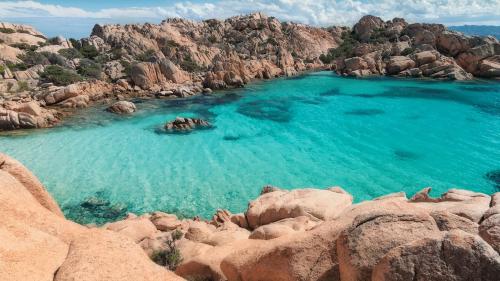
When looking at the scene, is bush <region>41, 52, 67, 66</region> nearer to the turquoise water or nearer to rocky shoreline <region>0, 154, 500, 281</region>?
the turquoise water

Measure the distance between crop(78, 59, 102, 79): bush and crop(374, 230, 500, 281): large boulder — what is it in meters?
60.8

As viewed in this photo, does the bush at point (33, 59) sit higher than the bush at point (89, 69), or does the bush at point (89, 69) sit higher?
the bush at point (33, 59)

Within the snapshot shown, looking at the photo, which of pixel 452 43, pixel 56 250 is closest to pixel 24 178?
pixel 56 250

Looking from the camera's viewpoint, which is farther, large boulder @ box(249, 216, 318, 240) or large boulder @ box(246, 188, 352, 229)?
large boulder @ box(246, 188, 352, 229)

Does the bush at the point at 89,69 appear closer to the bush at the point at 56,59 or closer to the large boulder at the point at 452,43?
the bush at the point at 56,59

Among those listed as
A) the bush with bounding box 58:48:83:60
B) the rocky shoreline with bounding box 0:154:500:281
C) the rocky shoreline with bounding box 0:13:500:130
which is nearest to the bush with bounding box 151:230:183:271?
the rocky shoreline with bounding box 0:154:500:281

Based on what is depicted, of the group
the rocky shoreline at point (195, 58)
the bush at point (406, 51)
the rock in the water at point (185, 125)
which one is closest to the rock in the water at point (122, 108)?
the rocky shoreline at point (195, 58)

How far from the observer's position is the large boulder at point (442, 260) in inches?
197

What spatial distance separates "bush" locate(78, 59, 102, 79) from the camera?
59.0 metres

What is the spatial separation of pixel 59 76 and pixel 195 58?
30.5 m

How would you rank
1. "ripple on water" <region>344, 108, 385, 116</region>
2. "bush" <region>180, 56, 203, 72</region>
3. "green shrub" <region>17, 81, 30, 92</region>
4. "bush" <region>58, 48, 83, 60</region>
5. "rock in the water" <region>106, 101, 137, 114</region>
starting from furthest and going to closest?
"bush" <region>180, 56, 203, 72</region>
"bush" <region>58, 48, 83, 60</region>
"green shrub" <region>17, 81, 30, 92</region>
"ripple on water" <region>344, 108, 385, 116</region>
"rock in the water" <region>106, 101, 137, 114</region>

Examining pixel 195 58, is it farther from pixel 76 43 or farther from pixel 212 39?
pixel 76 43

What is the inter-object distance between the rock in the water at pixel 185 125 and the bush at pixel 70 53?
43.3m

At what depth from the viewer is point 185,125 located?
1426 inches
